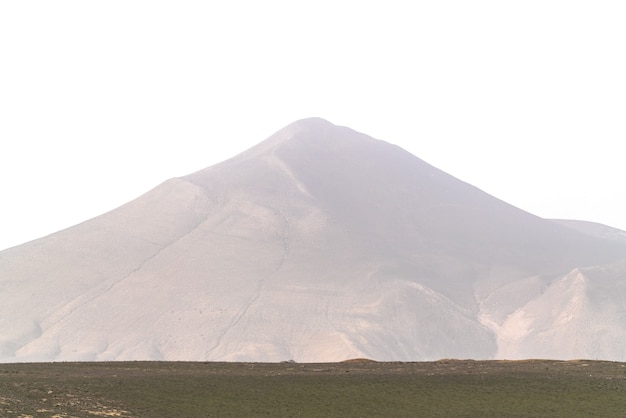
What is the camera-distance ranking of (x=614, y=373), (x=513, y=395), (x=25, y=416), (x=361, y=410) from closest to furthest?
1. (x=25, y=416)
2. (x=361, y=410)
3. (x=513, y=395)
4. (x=614, y=373)

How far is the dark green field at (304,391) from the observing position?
4597 cm

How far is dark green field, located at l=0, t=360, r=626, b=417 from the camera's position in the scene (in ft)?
151

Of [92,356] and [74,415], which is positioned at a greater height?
[74,415]

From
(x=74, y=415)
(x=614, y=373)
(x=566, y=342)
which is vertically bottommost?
(x=566, y=342)

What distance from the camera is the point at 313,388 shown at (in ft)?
178

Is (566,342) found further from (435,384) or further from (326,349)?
(435,384)

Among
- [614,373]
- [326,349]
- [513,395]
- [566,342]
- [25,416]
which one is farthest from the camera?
[566,342]

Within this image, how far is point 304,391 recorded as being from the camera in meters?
53.3

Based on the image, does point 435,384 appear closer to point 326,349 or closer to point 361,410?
point 361,410

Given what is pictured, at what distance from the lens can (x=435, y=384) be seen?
186 ft

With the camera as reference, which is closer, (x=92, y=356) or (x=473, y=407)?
(x=473, y=407)

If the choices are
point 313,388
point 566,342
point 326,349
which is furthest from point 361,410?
point 566,342

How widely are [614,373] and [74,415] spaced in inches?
1567

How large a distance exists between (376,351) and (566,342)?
4623 cm
